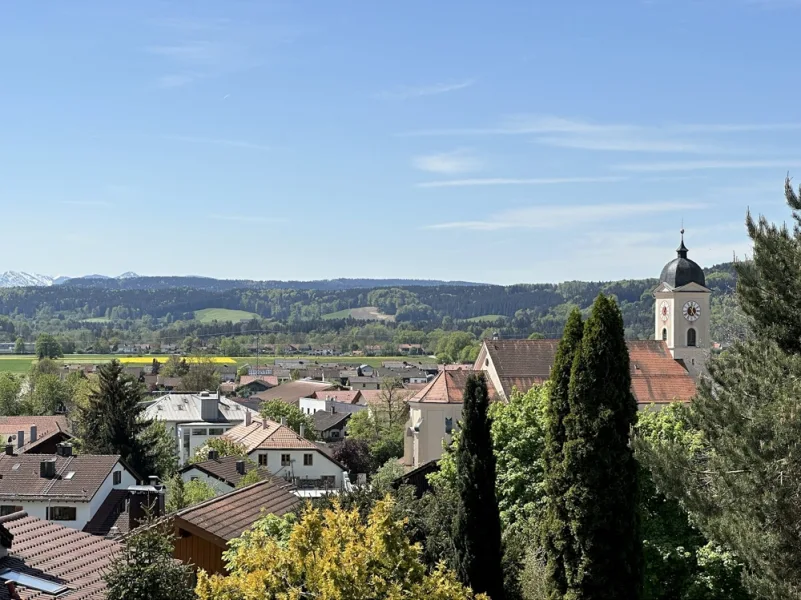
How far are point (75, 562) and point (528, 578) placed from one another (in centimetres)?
1008

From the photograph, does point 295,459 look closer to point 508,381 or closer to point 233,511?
point 508,381

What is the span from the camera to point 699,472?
1812cm

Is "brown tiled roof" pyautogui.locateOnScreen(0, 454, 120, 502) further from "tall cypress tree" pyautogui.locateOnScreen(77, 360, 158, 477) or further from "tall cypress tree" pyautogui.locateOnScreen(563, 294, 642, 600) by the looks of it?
"tall cypress tree" pyautogui.locateOnScreen(563, 294, 642, 600)

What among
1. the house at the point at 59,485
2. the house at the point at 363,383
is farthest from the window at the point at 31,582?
the house at the point at 363,383

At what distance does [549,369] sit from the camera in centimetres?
6166

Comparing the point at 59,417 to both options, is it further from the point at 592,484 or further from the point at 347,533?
the point at 347,533

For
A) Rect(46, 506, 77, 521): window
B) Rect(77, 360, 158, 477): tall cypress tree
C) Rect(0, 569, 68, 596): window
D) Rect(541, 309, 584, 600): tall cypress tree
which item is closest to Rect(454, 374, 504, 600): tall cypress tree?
Rect(541, 309, 584, 600): tall cypress tree

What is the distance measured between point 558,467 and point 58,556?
10.6m

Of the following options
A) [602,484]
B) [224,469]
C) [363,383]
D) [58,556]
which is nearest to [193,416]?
[224,469]

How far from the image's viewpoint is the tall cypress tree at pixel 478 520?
23.0 metres

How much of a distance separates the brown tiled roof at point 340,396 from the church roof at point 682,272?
4799cm

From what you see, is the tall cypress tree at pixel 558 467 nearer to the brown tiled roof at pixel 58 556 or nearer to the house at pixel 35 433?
the brown tiled roof at pixel 58 556

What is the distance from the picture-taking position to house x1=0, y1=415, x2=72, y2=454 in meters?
58.6

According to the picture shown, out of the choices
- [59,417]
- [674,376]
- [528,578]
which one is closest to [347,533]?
[528,578]
